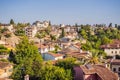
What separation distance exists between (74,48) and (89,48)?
186 inches

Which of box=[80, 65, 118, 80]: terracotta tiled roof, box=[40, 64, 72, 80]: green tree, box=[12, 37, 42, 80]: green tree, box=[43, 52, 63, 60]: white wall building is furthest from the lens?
box=[43, 52, 63, 60]: white wall building

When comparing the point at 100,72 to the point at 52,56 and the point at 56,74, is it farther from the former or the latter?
the point at 52,56

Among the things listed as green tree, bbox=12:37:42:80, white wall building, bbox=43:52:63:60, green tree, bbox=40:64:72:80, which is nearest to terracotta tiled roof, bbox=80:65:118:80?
green tree, bbox=40:64:72:80

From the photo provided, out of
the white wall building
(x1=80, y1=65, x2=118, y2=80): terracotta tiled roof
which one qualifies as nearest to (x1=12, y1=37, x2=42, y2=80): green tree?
the white wall building

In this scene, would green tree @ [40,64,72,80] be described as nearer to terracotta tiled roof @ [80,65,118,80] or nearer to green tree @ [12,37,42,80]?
terracotta tiled roof @ [80,65,118,80]

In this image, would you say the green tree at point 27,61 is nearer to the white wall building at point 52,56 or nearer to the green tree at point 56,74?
the green tree at point 56,74

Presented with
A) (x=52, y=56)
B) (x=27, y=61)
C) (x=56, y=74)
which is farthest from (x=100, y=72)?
(x=52, y=56)

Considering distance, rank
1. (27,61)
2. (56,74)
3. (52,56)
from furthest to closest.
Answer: (52,56) < (27,61) < (56,74)

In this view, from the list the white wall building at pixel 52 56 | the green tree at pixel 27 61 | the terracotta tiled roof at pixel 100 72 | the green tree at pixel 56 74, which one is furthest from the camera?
the white wall building at pixel 52 56

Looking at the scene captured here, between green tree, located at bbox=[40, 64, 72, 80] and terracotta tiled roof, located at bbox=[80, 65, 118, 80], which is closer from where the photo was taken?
terracotta tiled roof, located at bbox=[80, 65, 118, 80]

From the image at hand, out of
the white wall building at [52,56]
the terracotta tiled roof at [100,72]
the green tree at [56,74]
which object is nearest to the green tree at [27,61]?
the green tree at [56,74]

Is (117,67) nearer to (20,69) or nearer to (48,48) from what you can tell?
(20,69)

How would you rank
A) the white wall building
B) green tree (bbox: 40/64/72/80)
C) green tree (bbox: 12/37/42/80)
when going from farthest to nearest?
the white wall building, green tree (bbox: 12/37/42/80), green tree (bbox: 40/64/72/80)

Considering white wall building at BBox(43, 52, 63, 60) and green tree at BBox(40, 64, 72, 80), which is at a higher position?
white wall building at BBox(43, 52, 63, 60)
